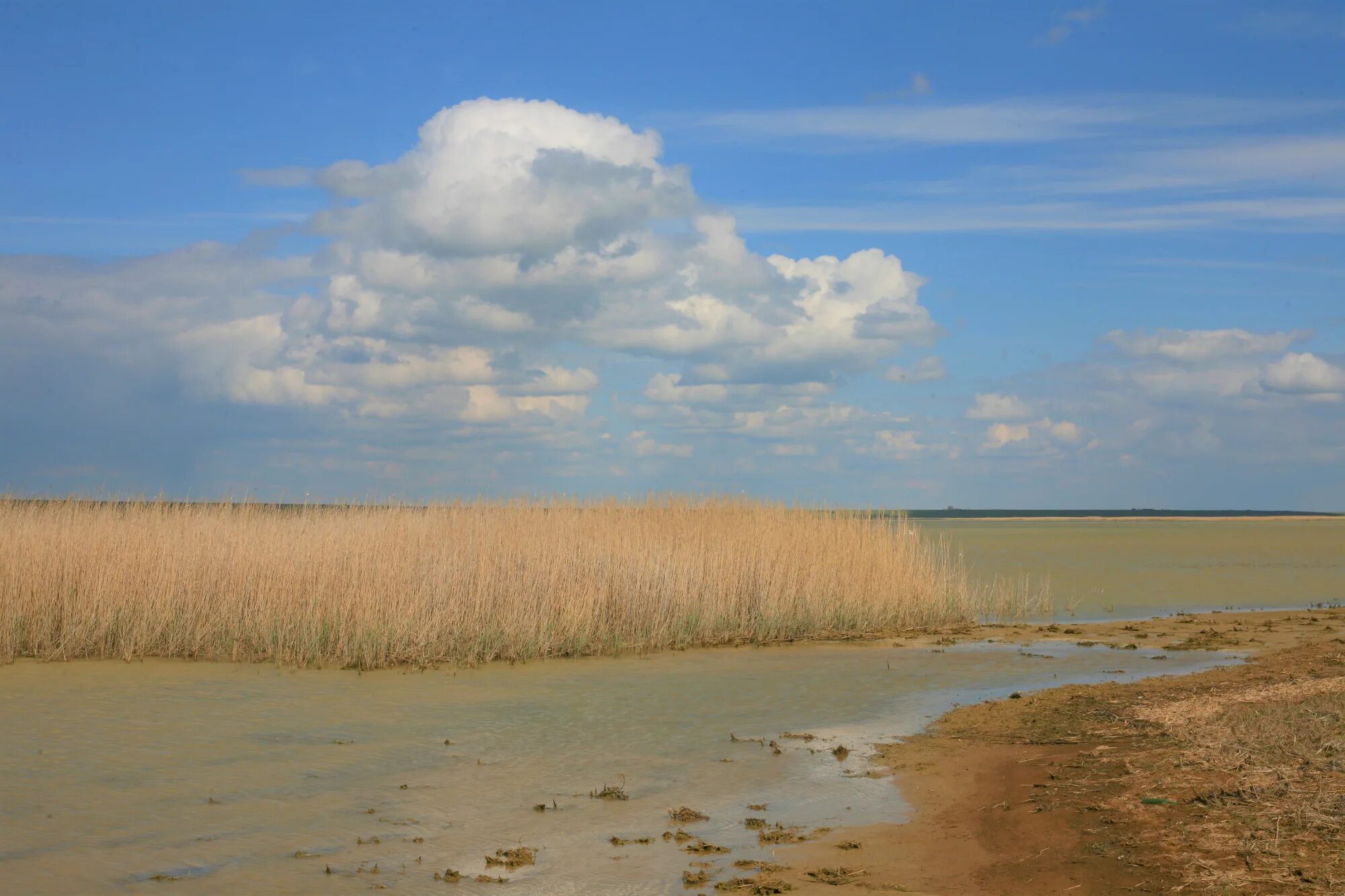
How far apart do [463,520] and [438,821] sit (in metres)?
9.87

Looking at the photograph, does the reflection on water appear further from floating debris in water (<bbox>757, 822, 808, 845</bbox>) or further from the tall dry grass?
the tall dry grass

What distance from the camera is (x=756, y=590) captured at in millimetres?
15133

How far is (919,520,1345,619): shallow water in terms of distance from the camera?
20.0m

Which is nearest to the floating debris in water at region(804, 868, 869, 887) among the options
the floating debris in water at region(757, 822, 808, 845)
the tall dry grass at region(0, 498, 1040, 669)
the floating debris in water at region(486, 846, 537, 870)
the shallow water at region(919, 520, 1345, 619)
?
the floating debris in water at region(757, 822, 808, 845)

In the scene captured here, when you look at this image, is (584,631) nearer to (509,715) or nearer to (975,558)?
(509,715)

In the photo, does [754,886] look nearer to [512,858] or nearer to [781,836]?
[781,836]

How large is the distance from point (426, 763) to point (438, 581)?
557 centimetres

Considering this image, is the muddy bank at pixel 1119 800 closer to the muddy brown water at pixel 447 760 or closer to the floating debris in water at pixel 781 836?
the floating debris in water at pixel 781 836

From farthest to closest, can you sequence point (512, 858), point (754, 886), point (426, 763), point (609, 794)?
point (426, 763), point (609, 794), point (512, 858), point (754, 886)

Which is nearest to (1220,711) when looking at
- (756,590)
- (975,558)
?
(756,590)

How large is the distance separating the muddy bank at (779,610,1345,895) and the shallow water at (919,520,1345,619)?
10298mm

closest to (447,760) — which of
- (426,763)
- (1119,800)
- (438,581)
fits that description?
(426,763)

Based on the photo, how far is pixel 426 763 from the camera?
7.70 meters


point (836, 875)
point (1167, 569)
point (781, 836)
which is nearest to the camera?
point (836, 875)
